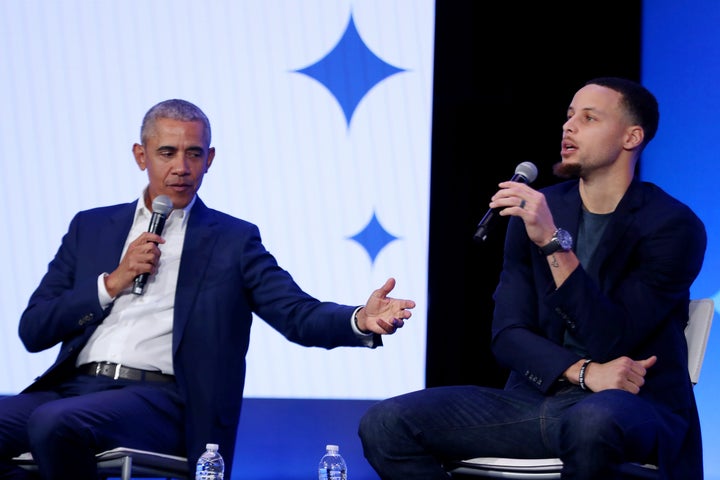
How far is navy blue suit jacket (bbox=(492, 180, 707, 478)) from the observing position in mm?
2748

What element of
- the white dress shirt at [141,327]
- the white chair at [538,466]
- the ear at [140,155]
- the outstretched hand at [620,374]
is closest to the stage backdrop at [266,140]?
the ear at [140,155]

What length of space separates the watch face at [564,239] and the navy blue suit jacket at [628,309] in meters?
0.08

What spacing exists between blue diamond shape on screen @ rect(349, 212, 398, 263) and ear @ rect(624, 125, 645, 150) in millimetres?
1446

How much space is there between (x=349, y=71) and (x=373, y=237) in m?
0.75

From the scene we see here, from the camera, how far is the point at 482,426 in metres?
2.76

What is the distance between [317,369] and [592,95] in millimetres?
1783

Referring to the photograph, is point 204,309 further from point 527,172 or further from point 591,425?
point 591,425

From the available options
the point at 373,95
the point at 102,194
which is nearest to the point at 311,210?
the point at 373,95

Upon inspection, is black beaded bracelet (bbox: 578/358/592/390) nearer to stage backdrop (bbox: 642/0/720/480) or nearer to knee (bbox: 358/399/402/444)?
knee (bbox: 358/399/402/444)

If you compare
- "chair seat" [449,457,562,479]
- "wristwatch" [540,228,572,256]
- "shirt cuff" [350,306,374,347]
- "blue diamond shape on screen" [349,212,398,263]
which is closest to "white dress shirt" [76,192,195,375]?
"shirt cuff" [350,306,374,347]

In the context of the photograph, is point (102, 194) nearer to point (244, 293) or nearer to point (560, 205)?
point (244, 293)

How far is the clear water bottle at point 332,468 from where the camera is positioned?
3.90 m

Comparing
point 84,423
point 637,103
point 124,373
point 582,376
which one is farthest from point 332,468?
point 637,103

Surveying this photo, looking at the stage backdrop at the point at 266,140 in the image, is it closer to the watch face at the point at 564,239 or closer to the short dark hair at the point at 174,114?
the short dark hair at the point at 174,114
